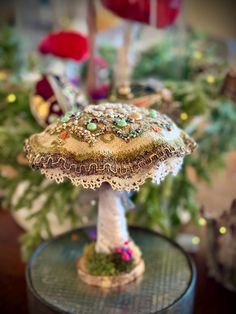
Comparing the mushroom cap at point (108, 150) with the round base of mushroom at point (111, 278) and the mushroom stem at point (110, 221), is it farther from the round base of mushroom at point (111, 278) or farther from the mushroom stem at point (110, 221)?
the round base of mushroom at point (111, 278)

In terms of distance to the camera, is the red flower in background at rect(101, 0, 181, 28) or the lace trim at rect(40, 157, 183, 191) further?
the red flower in background at rect(101, 0, 181, 28)

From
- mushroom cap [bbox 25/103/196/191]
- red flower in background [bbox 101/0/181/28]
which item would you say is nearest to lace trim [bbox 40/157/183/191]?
mushroom cap [bbox 25/103/196/191]

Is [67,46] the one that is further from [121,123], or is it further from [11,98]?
[121,123]

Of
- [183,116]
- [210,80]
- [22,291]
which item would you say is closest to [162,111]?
[183,116]

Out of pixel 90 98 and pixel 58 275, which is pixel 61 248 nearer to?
pixel 58 275

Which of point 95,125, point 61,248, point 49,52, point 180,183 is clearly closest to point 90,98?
point 49,52

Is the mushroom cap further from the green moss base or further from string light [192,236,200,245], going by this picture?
string light [192,236,200,245]

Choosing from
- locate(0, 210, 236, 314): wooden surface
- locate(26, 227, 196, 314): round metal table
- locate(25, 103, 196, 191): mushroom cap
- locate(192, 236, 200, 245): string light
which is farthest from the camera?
locate(192, 236, 200, 245): string light
